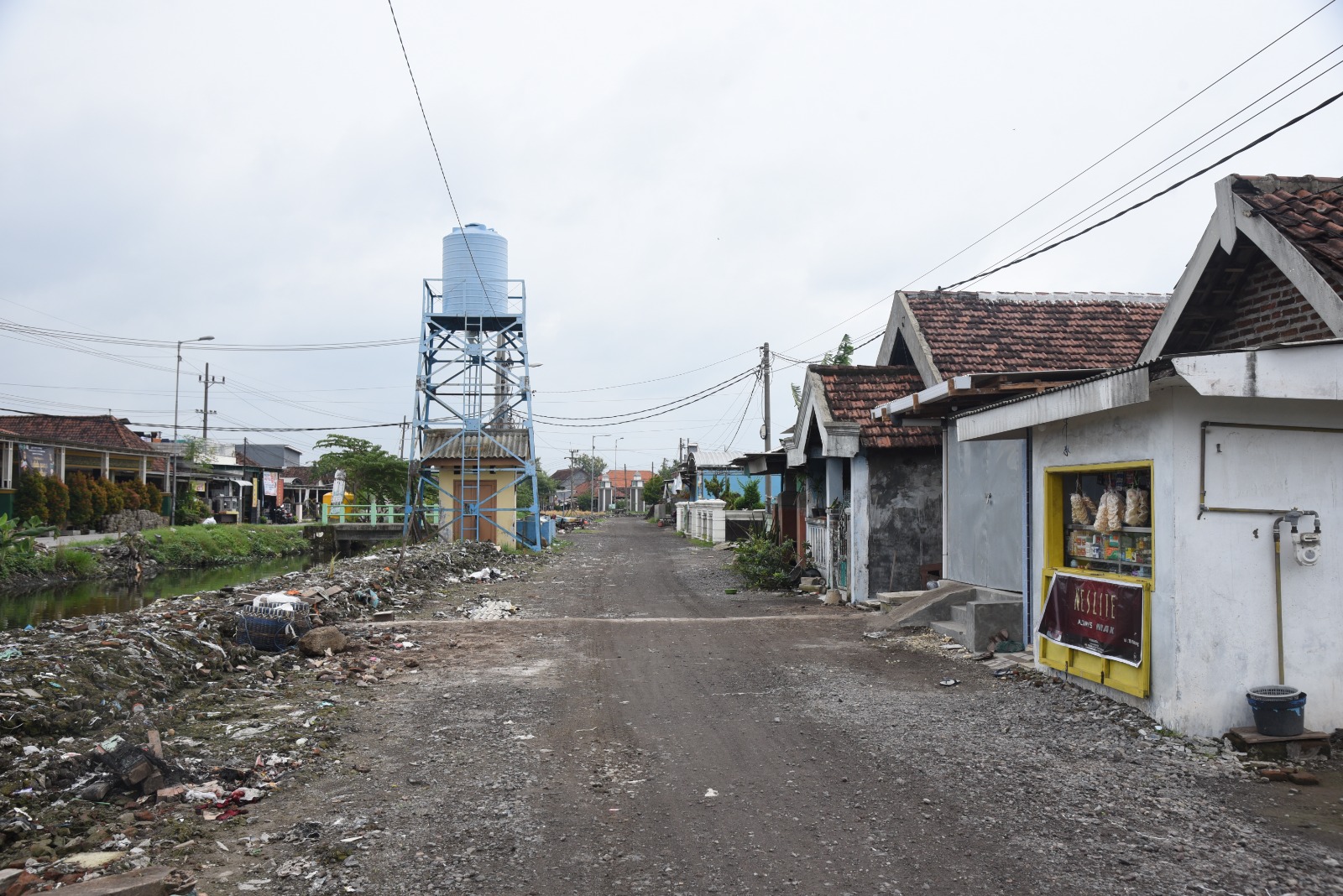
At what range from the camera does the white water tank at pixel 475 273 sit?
27438mm

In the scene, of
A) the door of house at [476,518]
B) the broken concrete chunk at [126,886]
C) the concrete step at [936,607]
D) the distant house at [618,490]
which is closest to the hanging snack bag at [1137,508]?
the concrete step at [936,607]

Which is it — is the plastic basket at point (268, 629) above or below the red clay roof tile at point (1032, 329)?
below

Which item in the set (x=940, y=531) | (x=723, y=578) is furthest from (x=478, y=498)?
(x=940, y=531)

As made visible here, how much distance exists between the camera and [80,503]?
33.7 m

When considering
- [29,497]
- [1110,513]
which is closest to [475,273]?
[29,497]

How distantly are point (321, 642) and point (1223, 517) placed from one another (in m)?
8.82

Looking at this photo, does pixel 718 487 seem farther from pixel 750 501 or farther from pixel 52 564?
pixel 52 564

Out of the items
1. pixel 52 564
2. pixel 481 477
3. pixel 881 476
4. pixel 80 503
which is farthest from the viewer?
pixel 80 503

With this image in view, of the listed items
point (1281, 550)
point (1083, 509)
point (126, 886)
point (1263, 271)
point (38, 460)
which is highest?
point (1263, 271)

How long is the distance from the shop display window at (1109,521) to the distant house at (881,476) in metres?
5.37

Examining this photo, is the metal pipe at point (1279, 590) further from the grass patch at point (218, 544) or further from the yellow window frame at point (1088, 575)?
the grass patch at point (218, 544)

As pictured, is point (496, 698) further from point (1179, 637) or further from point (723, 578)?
point (723, 578)

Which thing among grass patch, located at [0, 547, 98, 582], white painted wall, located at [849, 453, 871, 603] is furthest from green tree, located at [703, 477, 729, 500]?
white painted wall, located at [849, 453, 871, 603]

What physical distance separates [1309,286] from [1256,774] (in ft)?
13.3
